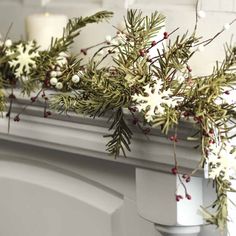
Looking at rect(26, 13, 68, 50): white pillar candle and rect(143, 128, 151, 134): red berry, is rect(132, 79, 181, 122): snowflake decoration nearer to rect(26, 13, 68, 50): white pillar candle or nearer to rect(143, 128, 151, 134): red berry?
rect(143, 128, 151, 134): red berry

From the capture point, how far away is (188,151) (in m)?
1.02

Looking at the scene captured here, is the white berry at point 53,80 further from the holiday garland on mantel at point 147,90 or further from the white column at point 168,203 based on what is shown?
the white column at point 168,203

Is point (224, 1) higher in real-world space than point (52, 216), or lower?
higher

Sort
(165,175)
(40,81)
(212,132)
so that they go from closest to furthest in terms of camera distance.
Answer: (212,132)
(165,175)
(40,81)

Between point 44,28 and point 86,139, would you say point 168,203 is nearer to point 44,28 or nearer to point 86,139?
point 86,139

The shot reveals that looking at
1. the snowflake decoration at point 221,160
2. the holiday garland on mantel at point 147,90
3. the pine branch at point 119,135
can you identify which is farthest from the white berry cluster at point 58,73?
the snowflake decoration at point 221,160

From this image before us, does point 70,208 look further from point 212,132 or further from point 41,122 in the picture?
point 212,132

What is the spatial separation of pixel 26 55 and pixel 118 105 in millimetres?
217

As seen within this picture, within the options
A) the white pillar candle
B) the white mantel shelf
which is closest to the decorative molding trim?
the white mantel shelf

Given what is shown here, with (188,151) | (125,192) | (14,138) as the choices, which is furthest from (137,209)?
(14,138)

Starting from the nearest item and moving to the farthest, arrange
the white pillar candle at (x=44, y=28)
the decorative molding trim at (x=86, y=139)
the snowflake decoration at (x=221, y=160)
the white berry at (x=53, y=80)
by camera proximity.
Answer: the snowflake decoration at (x=221, y=160) → the decorative molding trim at (x=86, y=139) → the white berry at (x=53, y=80) → the white pillar candle at (x=44, y=28)

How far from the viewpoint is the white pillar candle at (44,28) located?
130 cm

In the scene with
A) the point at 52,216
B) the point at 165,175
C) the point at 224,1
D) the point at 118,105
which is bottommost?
the point at 52,216

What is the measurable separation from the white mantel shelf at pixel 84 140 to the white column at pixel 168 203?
0.08 ft
